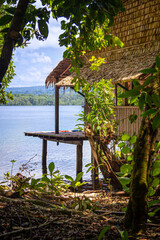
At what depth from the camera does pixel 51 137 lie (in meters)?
15.7

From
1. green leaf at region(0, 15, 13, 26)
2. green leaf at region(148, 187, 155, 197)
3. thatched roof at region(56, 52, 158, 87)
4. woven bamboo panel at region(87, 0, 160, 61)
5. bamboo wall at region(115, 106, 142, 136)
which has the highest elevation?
woven bamboo panel at region(87, 0, 160, 61)

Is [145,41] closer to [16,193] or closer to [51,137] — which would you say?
[51,137]

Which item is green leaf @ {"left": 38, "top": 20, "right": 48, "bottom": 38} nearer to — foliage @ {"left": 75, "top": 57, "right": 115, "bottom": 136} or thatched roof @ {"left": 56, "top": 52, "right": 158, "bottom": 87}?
foliage @ {"left": 75, "top": 57, "right": 115, "bottom": 136}

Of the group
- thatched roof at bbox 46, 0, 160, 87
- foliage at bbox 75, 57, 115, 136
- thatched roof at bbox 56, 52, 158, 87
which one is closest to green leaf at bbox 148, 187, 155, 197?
foliage at bbox 75, 57, 115, 136

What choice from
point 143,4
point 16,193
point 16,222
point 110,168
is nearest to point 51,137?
point 143,4

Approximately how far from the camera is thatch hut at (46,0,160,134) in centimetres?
1124

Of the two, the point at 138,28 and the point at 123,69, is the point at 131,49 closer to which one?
the point at 138,28

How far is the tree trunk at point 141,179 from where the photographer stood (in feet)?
8.33

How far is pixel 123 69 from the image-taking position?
12203mm

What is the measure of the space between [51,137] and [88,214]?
12.7m

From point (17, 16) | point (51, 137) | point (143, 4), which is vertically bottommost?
point (51, 137)

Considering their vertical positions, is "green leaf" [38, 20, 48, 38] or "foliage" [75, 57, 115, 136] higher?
"green leaf" [38, 20, 48, 38]

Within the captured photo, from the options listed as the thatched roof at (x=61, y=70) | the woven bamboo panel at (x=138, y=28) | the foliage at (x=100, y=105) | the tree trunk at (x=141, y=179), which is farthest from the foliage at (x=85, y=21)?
the thatched roof at (x=61, y=70)

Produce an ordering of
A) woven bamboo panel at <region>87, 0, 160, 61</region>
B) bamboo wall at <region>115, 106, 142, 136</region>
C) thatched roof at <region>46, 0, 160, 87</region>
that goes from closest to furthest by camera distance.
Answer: bamboo wall at <region>115, 106, 142, 136</region>
thatched roof at <region>46, 0, 160, 87</region>
woven bamboo panel at <region>87, 0, 160, 61</region>
